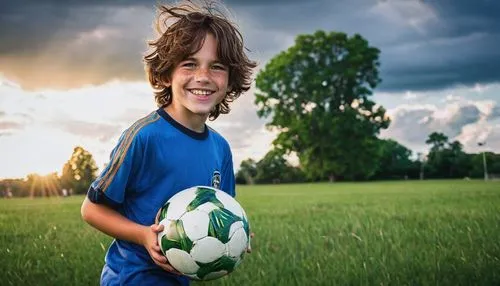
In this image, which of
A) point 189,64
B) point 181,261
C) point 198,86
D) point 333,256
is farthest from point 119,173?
point 333,256

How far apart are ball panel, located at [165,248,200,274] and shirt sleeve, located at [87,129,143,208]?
380mm

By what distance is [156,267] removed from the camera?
293 centimetres

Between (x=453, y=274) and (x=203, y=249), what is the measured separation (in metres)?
2.44

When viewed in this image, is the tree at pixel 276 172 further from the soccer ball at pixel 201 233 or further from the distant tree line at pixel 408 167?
the soccer ball at pixel 201 233

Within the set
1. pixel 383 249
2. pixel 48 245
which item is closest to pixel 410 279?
pixel 383 249

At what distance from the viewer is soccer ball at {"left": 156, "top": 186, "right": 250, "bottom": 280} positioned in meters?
2.79

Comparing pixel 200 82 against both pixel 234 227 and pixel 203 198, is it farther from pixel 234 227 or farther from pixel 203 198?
pixel 234 227

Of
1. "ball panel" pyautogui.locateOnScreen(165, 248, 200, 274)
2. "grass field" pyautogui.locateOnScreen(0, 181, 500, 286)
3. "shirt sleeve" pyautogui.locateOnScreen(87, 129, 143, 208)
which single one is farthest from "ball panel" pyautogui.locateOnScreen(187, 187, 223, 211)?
"grass field" pyautogui.locateOnScreen(0, 181, 500, 286)

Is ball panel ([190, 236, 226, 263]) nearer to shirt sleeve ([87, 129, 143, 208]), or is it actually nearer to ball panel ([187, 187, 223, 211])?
ball panel ([187, 187, 223, 211])

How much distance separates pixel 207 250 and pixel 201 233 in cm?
9

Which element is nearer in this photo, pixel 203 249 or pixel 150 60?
pixel 203 249

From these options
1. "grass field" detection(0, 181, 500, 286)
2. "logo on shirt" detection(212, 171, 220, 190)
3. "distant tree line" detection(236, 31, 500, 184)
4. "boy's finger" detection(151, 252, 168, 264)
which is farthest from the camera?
"distant tree line" detection(236, 31, 500, 184)

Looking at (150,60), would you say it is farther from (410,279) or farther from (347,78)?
(347,78)

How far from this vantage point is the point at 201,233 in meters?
2.84
